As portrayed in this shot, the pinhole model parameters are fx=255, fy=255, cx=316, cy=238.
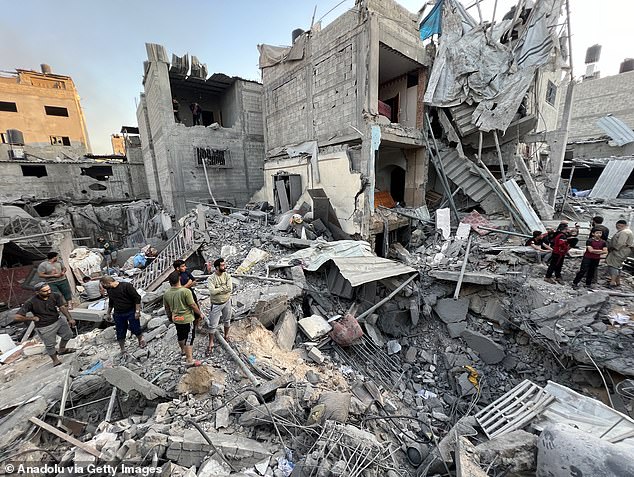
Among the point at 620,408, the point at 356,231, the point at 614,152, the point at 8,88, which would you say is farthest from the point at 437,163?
the point at 8,88

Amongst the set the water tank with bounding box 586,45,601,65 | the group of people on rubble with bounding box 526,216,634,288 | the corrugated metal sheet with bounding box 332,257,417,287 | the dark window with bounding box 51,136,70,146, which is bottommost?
the corrugated metal sheet with bounding box 332,257,417,287

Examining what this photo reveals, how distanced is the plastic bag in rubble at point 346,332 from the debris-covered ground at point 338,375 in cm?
6

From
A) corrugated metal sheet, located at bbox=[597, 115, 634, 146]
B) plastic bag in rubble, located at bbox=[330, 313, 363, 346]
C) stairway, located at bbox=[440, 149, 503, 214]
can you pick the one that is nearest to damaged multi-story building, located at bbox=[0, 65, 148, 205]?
plastic bag in rubble, located at bbox=[330, 313, 363, 346]

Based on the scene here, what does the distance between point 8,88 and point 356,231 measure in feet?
107

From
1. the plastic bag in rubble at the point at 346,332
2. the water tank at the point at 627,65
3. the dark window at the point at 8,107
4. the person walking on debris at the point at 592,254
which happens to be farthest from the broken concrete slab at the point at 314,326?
the dark window at the point at 8,107

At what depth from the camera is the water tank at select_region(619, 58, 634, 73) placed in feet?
58.8

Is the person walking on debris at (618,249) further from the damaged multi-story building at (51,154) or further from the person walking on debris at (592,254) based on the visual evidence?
the damaged multi-story building at (51,154)

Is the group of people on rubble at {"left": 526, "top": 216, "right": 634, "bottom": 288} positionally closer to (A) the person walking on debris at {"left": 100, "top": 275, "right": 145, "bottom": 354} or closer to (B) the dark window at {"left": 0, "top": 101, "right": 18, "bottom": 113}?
(A) the person walking on debris at {"left": 100, "top": 275, "right": 145, "bottom": 354}

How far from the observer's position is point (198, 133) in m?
12.4

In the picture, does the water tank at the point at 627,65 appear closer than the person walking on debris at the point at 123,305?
No

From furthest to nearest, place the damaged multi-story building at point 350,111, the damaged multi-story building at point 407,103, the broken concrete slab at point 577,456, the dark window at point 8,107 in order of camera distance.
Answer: the dark window at point 8,107
the damaged multi-story building at point 407,103
the damaged multi-story building at point 350,111
the broken concrete slab at point 577,456

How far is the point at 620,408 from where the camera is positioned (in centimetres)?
395

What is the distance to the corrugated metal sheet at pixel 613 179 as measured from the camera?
11.8 meters

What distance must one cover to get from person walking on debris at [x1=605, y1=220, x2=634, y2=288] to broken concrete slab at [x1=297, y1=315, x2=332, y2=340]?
5.94 metres
